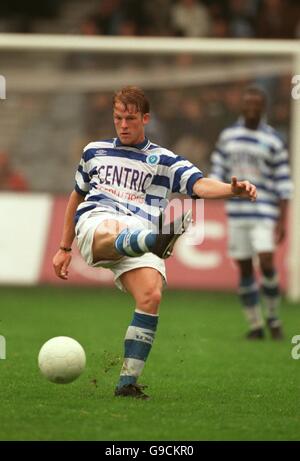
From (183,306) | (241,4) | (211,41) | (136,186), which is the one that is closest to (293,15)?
(241,4)

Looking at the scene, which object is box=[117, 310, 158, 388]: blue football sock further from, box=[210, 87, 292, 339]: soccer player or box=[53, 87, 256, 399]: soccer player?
box=[210, 87, 292, 339]: soccer player

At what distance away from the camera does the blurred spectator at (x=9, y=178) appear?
Answer: 47.7 ft

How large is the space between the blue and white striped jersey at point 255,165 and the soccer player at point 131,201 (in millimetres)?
4101

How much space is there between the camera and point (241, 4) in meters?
16.9

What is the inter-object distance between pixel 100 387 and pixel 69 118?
8.09 metres

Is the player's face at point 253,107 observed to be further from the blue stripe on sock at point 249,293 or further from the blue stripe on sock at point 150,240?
the blue stripe on sock at point 150,240

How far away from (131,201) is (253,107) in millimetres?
4314

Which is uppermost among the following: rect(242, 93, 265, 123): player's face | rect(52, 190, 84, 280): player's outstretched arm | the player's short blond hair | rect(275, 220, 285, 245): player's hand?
rect(242, 93, 265, 123): player's face

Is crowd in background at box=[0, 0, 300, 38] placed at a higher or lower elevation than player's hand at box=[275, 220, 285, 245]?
higher

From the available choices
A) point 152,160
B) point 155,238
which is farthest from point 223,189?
point 152,160

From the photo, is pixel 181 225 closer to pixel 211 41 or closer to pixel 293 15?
pixel 211 41

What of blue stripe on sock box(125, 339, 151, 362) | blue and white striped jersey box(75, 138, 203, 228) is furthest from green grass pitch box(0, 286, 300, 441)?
blue and white striped jersey box(75, 138, 203, 228)

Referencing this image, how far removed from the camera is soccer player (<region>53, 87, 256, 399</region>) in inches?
253

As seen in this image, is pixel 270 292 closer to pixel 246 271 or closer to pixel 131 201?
pixel 246 271
